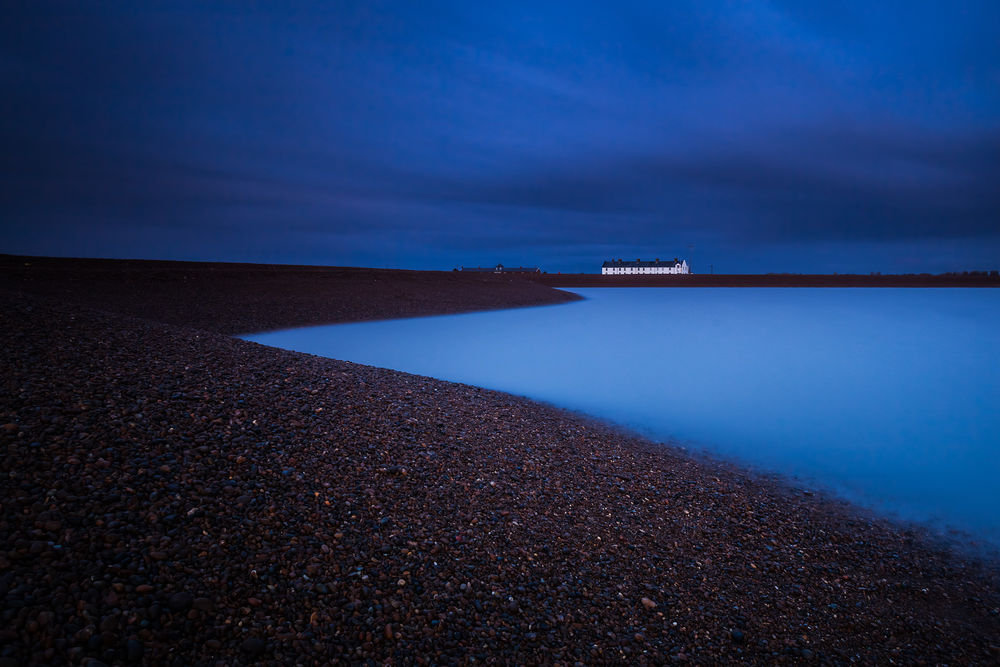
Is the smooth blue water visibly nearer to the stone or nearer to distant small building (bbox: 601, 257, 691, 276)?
the stone

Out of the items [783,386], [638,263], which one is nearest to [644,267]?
[638,263]

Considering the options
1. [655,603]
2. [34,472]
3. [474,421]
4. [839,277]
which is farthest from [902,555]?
[839,277]

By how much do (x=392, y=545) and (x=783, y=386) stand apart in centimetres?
1350

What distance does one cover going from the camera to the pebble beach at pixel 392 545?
10.6 feet

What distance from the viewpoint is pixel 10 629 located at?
9.02ft

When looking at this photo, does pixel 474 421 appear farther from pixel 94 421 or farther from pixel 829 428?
pixel 829 428

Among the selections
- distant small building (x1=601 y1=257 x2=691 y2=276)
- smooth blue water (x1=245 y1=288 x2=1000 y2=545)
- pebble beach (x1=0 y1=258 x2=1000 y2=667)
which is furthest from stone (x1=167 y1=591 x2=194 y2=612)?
distant small building (x1=601 y1=257 x2=691 y2=276)

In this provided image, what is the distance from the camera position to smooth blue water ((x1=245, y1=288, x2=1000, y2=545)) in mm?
7664

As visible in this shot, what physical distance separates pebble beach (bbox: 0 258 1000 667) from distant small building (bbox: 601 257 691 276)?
141934mm

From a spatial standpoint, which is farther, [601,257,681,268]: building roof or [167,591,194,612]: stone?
[601,257,681,268]: building roof

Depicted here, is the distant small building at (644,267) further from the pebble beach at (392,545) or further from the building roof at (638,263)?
the pebble beach at (392,545)

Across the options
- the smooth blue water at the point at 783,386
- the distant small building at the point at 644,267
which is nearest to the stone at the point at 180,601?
the smooth blue water at the point at 783,386

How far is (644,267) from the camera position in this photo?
5758 inches

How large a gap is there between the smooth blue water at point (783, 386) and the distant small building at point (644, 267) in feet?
382
